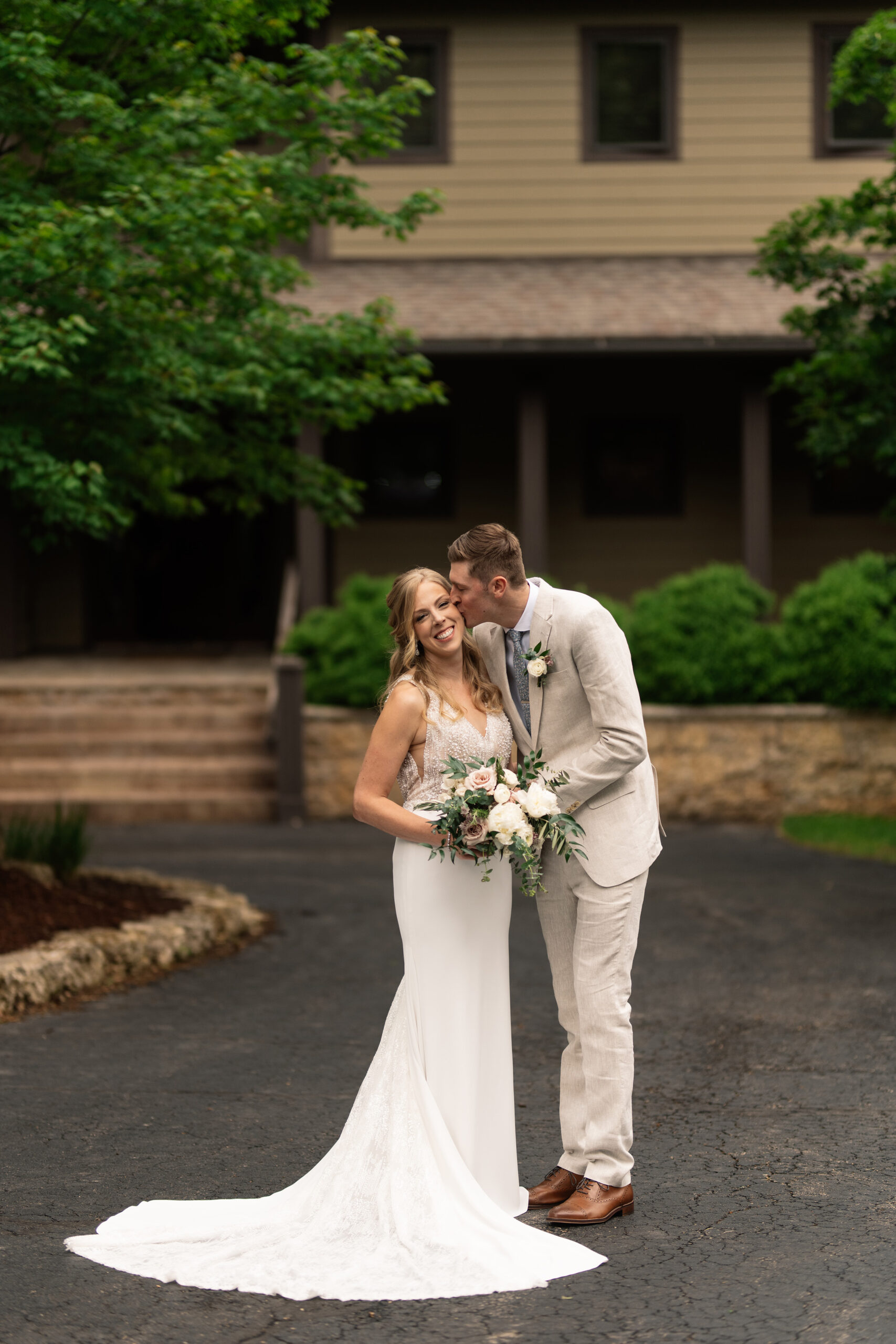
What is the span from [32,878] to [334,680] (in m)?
5.13

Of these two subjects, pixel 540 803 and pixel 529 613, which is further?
pixel 529 613

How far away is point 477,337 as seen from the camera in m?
15.6

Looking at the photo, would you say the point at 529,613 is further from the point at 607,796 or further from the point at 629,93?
the point at 629,93

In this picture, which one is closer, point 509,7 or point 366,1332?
point 366,1332

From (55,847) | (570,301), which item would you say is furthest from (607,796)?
(570,301)

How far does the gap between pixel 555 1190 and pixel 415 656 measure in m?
1.79

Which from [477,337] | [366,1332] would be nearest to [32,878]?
[366,1332]

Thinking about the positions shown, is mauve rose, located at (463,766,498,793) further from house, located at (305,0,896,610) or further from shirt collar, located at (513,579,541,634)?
house, located at (305,0,896,610)

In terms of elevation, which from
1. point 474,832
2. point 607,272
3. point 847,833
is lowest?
point 847,833

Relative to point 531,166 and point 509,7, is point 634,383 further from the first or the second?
point 509,7

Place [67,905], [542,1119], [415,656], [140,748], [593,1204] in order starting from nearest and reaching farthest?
[593,1204], [415,656], [542,1119], [67,905], [140,748]

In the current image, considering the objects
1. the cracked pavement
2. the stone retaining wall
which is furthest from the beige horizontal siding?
the cracked pavement

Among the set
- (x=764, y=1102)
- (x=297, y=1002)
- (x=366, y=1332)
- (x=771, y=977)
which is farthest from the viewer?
(x=771, y=977)

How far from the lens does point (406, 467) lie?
18.1m
